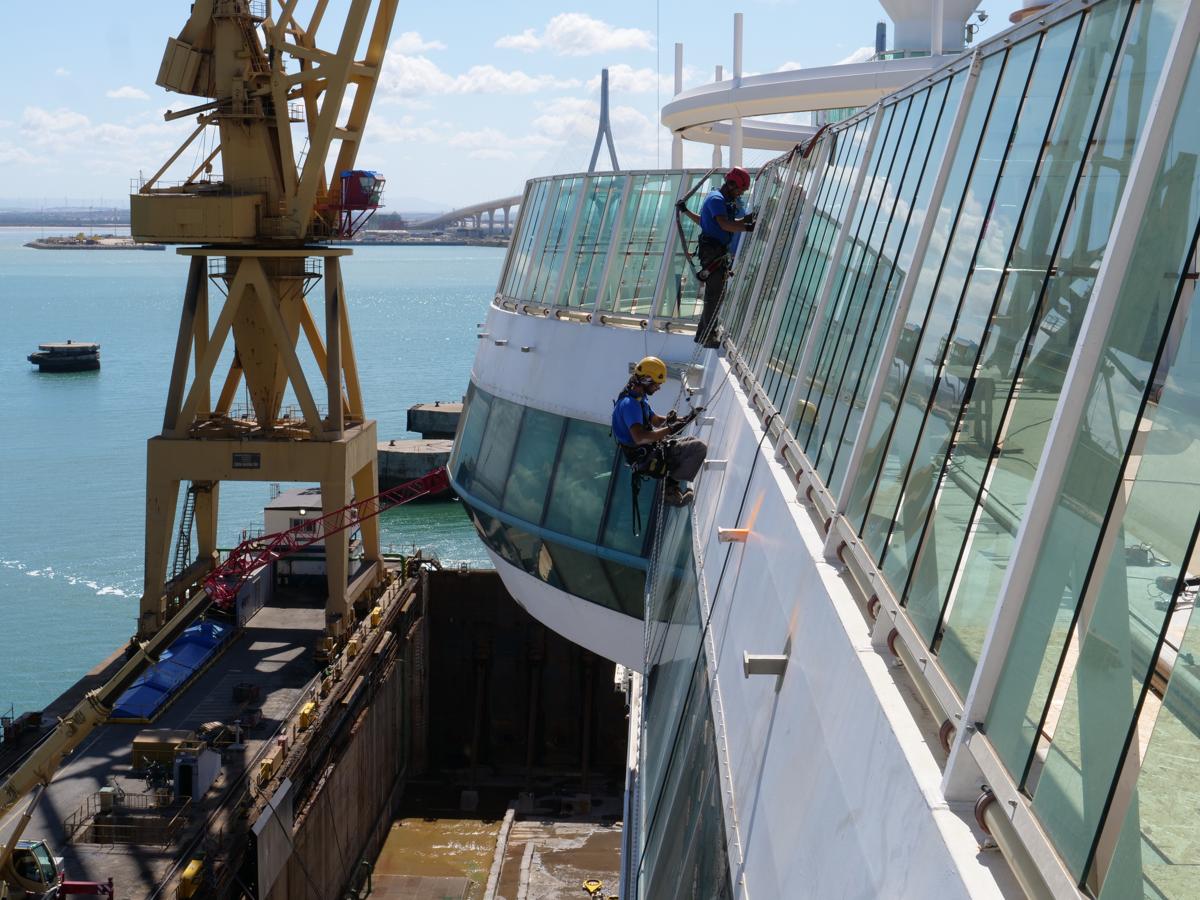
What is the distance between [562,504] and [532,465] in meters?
1.14

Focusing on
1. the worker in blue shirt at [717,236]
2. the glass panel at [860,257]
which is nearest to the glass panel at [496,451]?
the worker in blue shirt at [717,236]

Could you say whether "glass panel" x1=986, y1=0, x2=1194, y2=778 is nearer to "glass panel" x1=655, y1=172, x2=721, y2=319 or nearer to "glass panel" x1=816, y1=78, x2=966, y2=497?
"glass panel" x1=816, y1=78, x2=966, y2=497

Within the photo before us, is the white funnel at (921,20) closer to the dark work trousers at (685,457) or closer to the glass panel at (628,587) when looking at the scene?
the glass panel at (628,587)

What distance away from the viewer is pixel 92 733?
30.7 m

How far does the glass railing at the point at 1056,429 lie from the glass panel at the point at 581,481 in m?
10.0

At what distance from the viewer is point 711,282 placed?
14.7m

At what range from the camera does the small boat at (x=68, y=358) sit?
111 m

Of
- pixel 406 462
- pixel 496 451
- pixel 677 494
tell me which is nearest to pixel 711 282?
pixel 677 494

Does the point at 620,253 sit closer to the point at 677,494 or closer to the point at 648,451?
the point at 677,494

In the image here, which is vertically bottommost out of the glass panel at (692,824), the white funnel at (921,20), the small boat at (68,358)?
the small boat at (68,358)

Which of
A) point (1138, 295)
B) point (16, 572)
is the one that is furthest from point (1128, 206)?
point (16, 572)

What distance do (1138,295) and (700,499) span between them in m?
7.55

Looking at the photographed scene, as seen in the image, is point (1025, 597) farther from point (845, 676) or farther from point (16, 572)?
point (16, 572)

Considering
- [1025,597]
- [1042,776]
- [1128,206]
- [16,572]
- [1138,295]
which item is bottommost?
[16,572]
